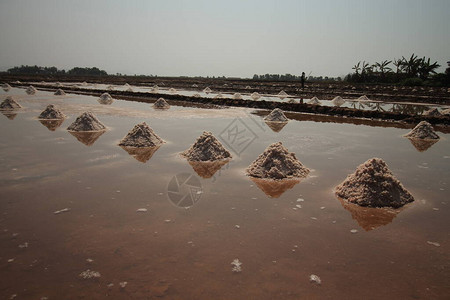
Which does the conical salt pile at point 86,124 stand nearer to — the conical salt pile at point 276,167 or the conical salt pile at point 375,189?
the conical salt pile at point 276,167

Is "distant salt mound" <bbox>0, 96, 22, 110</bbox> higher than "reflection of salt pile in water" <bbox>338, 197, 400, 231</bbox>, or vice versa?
"distant salt mound" <bbox>0, 96, 22, 110</bbox>

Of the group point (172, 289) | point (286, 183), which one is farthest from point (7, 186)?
point (286, 183)

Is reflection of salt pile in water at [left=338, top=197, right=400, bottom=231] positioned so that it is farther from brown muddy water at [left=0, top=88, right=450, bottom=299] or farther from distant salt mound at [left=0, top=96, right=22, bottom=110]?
distant salt mound at [left=0, top=96, right=22, bottom=110]

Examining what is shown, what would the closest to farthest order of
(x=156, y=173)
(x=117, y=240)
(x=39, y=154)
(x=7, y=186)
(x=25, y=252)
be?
(x=25, y=252) → (x=117, y=240) → (x=7, y=186) → (x=156, y=173) → (x=39, y=154)

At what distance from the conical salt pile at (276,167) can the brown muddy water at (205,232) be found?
32 cm

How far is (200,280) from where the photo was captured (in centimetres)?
263

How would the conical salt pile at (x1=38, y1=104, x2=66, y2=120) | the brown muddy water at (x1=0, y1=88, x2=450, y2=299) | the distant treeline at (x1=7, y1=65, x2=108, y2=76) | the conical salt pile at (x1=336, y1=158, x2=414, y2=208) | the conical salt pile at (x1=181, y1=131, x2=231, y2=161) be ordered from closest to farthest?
the brown muddy water at (x1=0, y1=88, x2=450, y2=299), the conical salt pile at (x1=336, y1=158, x2=414, y2=208), the conical salt pile at (x1=181, y1=131, x2=231, y2=161), the conical salt pile at (x1=38, y1=104, x2=66, y2=120), the distant treeline at (x1=7, y1=65, x2=108, y2=76)

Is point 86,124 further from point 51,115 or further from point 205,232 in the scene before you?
point 205,232

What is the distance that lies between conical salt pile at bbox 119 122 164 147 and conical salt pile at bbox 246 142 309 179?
3030mm

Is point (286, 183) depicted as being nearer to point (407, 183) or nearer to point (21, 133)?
point (407, 183)

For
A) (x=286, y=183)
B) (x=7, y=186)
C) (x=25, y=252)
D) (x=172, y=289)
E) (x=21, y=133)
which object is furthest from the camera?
(x=21, y=133)

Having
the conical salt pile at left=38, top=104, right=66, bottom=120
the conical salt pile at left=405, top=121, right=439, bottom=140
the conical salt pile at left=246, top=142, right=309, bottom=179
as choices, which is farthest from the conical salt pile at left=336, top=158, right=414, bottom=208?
the conical salt pile at left=38, top=104, right=66, bottom=120

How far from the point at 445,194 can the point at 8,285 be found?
5.60 meters

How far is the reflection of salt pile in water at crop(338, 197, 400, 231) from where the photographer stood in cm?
372
